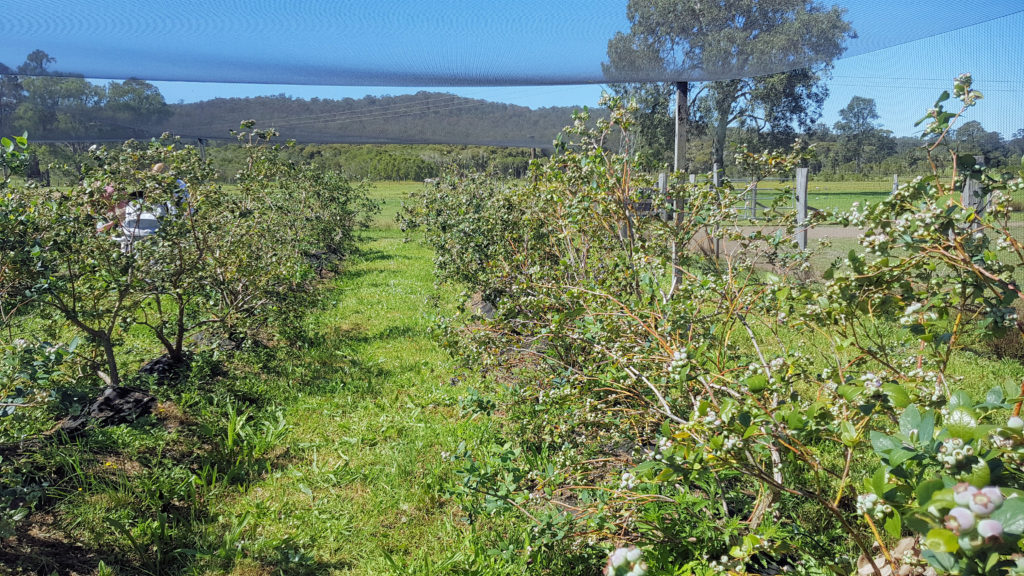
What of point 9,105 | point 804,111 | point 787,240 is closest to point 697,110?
point 804,111

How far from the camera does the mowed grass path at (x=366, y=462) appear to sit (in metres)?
2.40

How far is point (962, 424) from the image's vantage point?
917mm

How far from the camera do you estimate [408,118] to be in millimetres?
5695

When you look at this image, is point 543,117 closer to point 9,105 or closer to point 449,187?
point 449,187

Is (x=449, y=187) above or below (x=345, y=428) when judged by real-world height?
above

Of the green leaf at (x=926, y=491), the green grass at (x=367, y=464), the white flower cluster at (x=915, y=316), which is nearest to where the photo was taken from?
the green leaf at (x=926, y=491)

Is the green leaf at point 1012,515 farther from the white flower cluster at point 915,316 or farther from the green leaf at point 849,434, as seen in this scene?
the white flower cluster at point 915,316

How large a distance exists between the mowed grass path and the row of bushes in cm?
28

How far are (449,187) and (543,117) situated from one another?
91.0 inches

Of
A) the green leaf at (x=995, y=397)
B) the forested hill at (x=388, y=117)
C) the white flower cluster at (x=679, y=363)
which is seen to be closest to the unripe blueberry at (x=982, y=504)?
the green leaf at (x=995, y=397)

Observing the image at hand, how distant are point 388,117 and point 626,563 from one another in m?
5.39

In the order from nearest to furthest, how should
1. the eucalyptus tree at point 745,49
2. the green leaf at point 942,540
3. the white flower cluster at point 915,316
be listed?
the green leaf at point 942,540 → the white flower cluster at point 915,316 → the eucalyptus tree at point 745,49

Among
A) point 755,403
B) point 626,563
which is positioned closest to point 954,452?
point 626,563

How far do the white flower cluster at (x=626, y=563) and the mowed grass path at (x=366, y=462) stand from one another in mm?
1547
